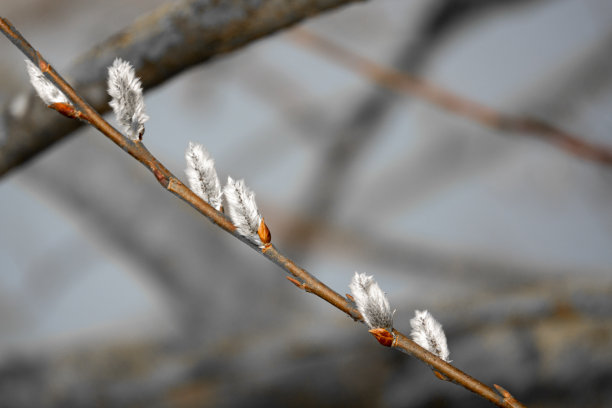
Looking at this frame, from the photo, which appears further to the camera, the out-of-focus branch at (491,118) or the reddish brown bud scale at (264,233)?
the out-of-focus branch at (491,118)

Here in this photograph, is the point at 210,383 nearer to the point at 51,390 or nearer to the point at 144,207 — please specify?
the point at 51,390

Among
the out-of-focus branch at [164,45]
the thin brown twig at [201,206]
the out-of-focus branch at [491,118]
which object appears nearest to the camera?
the thin brown twig at [201,206]

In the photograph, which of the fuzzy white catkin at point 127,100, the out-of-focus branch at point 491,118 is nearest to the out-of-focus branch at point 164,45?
the fuzzy white catkin at point 127,100

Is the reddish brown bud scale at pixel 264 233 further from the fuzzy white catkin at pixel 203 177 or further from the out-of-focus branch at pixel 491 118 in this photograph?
the out-of-focus branch at pixel 491 118

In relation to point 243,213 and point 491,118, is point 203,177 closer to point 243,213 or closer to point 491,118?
point 243,213

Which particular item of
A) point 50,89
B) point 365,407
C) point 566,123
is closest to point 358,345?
point 365,407

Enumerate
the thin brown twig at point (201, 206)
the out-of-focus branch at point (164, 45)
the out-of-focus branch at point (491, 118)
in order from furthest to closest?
the out-of-focus branch at point (491, 118)
the out-of-focus branch at point (164, 45)
the thin brown twig at point (201, 206)
